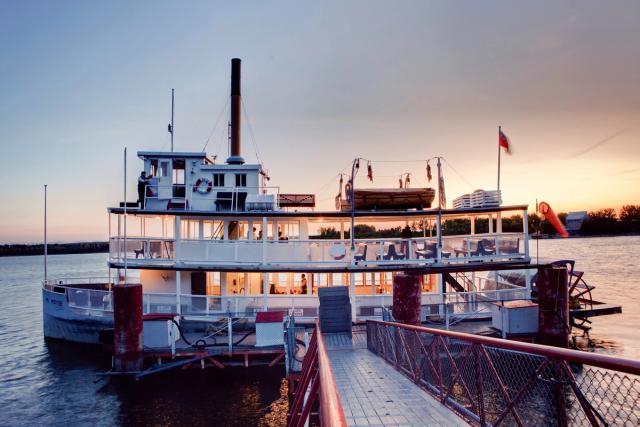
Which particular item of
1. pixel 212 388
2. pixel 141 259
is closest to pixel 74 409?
pixel 212 388

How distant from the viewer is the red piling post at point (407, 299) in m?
16.2

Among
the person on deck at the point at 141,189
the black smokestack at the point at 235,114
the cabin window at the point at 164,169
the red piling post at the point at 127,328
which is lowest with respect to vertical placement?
the red piling post at the point at 127,328

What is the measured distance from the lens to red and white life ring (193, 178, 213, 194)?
77.6ft

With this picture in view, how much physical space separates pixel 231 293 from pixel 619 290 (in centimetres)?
4660

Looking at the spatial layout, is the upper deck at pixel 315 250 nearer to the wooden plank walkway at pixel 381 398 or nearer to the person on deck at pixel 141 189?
the person on deck at pixel 141 189

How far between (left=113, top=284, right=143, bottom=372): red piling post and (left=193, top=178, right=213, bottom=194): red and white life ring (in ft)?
24.8

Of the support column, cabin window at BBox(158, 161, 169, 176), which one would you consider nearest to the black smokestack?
cabin window at BBox(158, 161, 169, 176)

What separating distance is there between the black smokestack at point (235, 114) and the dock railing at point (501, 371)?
16068mm

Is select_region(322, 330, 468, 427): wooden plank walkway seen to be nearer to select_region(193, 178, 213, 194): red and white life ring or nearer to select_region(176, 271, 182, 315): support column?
select_region(176, 271, 182, 315): support column

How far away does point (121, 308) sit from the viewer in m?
17.2

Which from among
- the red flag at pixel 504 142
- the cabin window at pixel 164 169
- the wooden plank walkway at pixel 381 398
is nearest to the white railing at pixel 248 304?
the cabin window at pixel 164 169

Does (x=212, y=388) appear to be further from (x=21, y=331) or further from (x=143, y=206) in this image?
(x=21, y=331)

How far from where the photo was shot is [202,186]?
23.7m

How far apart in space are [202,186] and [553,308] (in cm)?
1757
